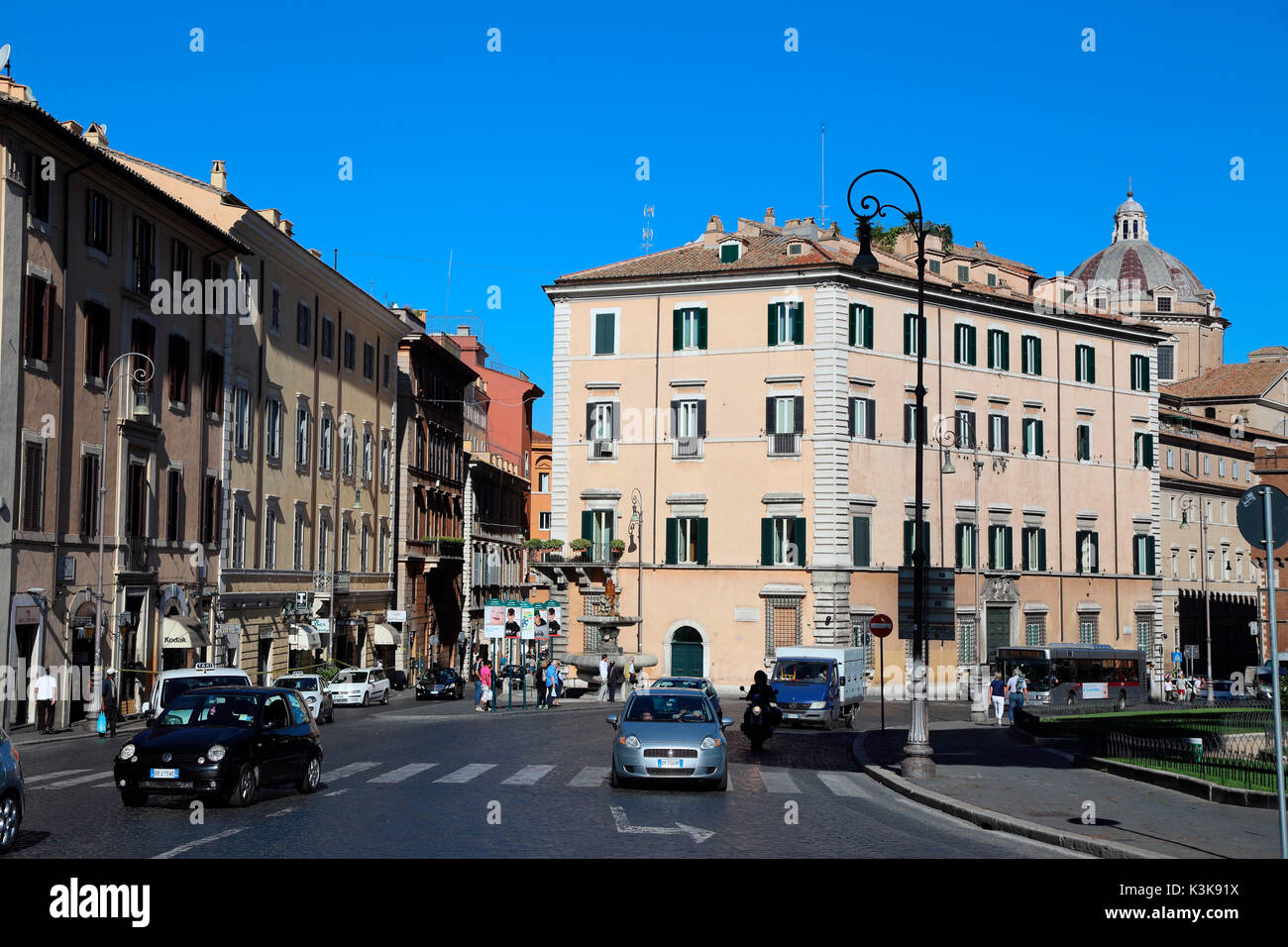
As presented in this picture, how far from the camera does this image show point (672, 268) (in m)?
60.8

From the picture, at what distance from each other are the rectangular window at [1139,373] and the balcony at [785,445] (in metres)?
21.4

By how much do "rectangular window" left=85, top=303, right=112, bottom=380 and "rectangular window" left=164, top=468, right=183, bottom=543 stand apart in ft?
17.6

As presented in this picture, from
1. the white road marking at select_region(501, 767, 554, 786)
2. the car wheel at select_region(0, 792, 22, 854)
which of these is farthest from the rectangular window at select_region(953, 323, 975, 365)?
the car wheel at select_region(0, 792, 22, 854)

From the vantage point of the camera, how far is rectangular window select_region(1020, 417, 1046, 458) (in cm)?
6456

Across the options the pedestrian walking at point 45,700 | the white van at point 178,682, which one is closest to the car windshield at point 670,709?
the white van at point 178,682

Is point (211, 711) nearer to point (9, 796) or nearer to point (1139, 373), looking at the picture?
point (9, 796)

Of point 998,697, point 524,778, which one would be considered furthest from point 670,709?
point 998,697

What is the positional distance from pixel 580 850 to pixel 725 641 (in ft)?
145

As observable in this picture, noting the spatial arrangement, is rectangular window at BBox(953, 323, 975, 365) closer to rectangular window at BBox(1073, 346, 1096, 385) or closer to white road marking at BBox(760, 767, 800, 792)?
rectangular window at BBox(1073, 346, 1096, 385)

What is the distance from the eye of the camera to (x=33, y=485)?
3544 centimetres

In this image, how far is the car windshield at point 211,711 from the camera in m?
18.5

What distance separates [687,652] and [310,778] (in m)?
39.5
